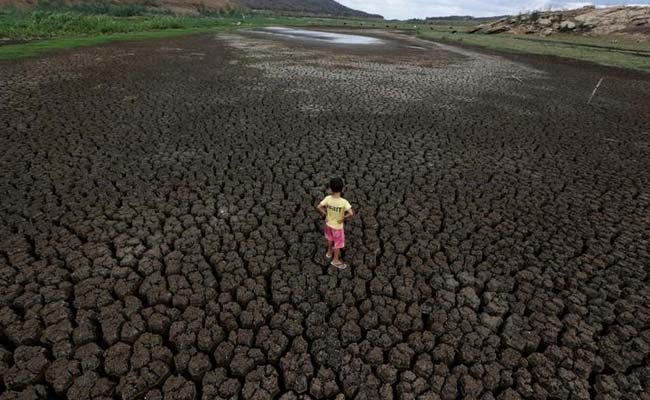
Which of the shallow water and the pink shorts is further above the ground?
the shallow water

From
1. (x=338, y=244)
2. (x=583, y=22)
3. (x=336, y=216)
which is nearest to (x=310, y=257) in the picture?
(x=338, y=244)

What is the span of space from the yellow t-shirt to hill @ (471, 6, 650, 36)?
201ft

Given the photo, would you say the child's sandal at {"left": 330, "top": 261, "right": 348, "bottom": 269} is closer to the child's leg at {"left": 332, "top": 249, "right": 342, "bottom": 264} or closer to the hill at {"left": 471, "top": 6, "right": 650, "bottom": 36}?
the child's leg at {"left": 332, "top": 249, "right": 342, "bottom": 264}

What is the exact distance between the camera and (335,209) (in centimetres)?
466

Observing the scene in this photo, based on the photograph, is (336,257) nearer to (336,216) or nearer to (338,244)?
(338,244)

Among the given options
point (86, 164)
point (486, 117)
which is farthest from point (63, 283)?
point (486, 117)

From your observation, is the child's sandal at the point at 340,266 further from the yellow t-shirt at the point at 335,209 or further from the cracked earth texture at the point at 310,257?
the yellow t-shirt at the point at 335,209

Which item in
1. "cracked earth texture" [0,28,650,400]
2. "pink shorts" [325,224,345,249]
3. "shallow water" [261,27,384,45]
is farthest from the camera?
"shallow water" [261,27,384,45]

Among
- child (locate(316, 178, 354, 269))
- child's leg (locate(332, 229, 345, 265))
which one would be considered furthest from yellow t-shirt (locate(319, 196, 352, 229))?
child's leg (locate(332, 229, 345, 265))

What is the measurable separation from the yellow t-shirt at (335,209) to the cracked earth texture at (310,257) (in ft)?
2.19

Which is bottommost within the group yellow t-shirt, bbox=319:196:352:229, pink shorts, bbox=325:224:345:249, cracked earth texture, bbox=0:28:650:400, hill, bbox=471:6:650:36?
cracked earth texture, bbox=0:28:650:400

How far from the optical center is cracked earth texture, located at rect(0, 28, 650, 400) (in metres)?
3.59

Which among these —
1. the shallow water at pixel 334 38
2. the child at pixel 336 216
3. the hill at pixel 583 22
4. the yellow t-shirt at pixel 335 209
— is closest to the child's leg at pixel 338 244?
the child at pixel 336 216

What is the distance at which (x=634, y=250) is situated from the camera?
5.65 m
